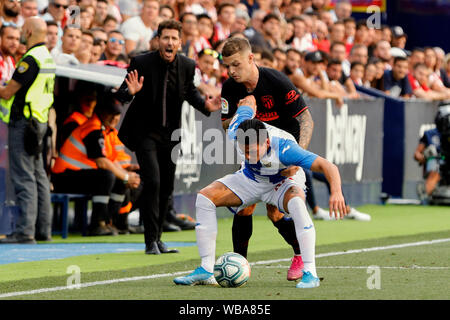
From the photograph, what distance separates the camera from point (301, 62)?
19.7 metres

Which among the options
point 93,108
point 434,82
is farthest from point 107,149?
point 434,82

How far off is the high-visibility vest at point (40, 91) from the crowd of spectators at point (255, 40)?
827 millimetres

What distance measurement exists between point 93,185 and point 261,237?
2.21m

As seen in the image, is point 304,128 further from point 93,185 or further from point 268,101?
point 93,185

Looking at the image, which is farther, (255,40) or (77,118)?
(255,40)

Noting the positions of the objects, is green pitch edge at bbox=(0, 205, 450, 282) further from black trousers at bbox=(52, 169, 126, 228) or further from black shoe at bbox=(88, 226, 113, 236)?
black trousers at bbox=(52, 169, 126, 228)

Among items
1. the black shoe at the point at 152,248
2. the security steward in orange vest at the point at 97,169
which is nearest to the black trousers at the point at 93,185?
the security steward in orange vest at the point at 97,169

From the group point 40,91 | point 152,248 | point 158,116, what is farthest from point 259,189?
point 40,91

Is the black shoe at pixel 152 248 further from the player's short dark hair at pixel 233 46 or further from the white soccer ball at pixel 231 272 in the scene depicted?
the player's short dark hair at pixel 233 46

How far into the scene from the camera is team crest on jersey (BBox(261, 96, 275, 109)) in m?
9.38

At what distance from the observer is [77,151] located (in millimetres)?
14414

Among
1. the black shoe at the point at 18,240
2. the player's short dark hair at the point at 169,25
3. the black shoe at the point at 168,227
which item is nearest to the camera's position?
the player's short dark hair at the point at 169,25

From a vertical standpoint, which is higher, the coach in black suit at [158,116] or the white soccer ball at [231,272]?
the coach in black suit at [158,116]

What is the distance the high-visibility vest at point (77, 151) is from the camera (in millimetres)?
14368
